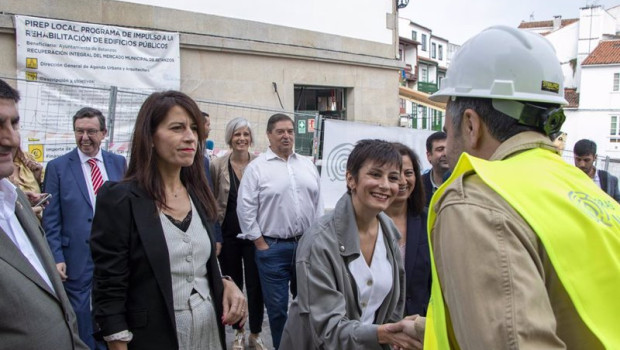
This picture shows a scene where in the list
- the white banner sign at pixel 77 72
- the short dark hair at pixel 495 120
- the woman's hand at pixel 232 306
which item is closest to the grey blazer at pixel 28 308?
the woman's hand at pixel 232 306

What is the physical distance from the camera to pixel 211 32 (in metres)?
9.73

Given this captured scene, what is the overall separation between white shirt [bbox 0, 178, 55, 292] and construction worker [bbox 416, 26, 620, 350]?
161 centimetres

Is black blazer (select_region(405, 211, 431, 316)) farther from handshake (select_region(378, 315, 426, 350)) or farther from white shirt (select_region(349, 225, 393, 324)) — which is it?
handshake (select_region(378, 315, 426, 350))

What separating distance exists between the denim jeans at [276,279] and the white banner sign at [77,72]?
3.08 meters

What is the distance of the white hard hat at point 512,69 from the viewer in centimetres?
135

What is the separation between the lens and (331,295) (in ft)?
7.66

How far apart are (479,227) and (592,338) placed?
1.15 feet

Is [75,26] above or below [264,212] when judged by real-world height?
above

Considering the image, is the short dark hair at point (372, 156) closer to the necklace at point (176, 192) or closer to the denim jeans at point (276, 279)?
the necklace at point (176, 192)

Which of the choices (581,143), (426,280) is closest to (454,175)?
(426,280)

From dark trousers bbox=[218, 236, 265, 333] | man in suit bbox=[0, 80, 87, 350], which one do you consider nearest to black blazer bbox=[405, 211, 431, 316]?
man in suit bbox=[0, 80, 87, 350]

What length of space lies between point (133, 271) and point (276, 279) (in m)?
2.47

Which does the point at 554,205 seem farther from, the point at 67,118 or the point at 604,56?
the point at 604,56

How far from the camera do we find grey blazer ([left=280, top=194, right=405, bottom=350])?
2270 mm
